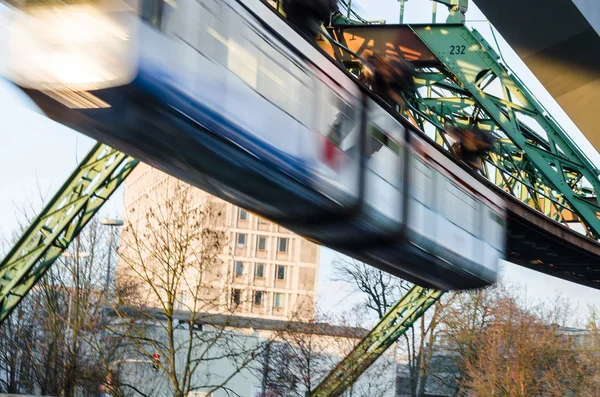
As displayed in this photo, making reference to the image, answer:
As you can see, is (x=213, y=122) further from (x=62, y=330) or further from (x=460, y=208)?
(x=62, y=330)

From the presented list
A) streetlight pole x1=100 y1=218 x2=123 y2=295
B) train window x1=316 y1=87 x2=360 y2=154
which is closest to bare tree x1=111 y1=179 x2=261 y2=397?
streetlight pole x1=100 y1=218 x2=123 y2=295

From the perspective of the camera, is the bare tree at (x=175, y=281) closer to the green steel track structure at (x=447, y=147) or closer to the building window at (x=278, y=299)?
the green steel track structure at (x=447, y=147)

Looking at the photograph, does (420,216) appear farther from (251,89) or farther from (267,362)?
(267,362)

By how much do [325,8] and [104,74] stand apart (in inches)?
117

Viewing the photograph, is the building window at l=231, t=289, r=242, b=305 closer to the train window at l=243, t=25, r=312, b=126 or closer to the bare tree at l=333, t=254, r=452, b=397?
the bare tree at l=333, t=254, r=452, b=397

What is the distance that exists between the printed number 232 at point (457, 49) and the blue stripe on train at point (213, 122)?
6.83m

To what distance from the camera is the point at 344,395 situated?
33844 millimetres

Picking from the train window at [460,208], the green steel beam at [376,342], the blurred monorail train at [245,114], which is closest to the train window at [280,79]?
the blurred monorail train at [245,114]

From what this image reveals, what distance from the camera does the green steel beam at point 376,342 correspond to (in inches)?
1127

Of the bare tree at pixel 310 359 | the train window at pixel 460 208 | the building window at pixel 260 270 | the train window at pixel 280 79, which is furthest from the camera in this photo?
the building window at pixel 260 270

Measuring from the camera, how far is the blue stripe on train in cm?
625

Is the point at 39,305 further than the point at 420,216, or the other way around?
the point at 39,305

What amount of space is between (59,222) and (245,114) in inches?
301

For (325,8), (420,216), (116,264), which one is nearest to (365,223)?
(420,216)
